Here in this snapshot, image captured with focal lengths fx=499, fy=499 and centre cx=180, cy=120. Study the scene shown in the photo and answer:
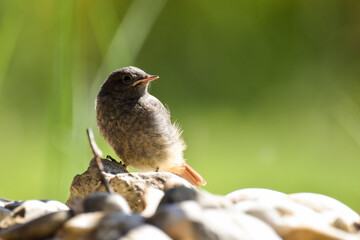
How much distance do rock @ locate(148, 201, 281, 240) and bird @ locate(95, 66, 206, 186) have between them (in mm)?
1404

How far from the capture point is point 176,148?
2.97 meters

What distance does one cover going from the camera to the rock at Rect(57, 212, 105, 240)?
1263 millimetres

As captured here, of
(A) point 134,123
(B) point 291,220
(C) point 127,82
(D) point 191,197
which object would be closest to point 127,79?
(C) point 127,82

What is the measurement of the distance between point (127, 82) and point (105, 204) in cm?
151

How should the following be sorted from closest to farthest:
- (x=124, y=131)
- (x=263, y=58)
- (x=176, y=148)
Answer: (x=124, y=131), (x=176, y=148), (x=263, y=58)

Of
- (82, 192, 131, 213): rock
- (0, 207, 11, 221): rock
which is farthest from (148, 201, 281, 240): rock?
(0, 207, 11, 221): rock

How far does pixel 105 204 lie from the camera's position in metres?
1.39

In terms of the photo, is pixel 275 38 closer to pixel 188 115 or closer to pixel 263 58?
pixel 263 58

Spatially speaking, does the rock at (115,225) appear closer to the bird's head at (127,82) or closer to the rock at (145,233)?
the rock at (145,233)

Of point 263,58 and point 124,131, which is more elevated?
point 263,58

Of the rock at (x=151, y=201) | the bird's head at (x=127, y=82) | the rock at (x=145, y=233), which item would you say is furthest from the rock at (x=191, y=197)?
the bird's head at (x=127, y=82)

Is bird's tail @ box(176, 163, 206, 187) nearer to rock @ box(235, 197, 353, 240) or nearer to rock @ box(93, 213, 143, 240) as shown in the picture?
rock @ box(235, 197, 353, 240)

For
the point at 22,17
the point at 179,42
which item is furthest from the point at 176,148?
the point at 22,17

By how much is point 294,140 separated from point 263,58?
0.72 meters
